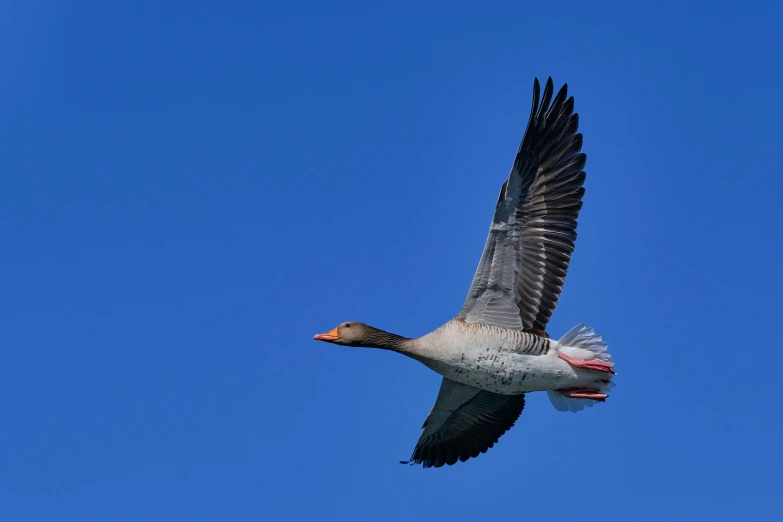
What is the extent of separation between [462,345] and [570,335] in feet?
5.10

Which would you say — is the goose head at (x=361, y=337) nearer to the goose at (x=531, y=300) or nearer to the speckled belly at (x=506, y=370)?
the goose at (x=531, y=300)

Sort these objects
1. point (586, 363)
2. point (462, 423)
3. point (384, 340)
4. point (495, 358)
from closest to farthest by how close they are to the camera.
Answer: point (495, 358)
point (586, 363)
point (384, 340)
point (462, 423)

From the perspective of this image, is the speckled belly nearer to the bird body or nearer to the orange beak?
the bird body

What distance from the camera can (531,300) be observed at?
14805mm

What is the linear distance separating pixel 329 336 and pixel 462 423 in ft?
8.79

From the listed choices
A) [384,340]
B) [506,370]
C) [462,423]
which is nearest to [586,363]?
[506,370]

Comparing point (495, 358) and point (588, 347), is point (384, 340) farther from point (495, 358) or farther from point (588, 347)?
point (588, 347)

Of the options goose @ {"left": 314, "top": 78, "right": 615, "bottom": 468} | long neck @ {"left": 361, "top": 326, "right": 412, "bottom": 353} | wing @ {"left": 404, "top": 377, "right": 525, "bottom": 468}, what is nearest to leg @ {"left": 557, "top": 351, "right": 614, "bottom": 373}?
goose @ {"left": 314, "top": 78, "right": 615, "bottom": 468}

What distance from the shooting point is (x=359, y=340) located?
602 inches

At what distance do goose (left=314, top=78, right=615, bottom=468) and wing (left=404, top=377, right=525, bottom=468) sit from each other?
0.99 metres

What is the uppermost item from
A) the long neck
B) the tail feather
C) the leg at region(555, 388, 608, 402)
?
the long neck

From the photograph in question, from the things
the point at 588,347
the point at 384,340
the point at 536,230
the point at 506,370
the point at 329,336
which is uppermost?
the point at 536,230

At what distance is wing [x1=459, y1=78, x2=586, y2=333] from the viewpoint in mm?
14445

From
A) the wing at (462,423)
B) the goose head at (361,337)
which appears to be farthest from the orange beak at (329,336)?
the wing at (462,423)
